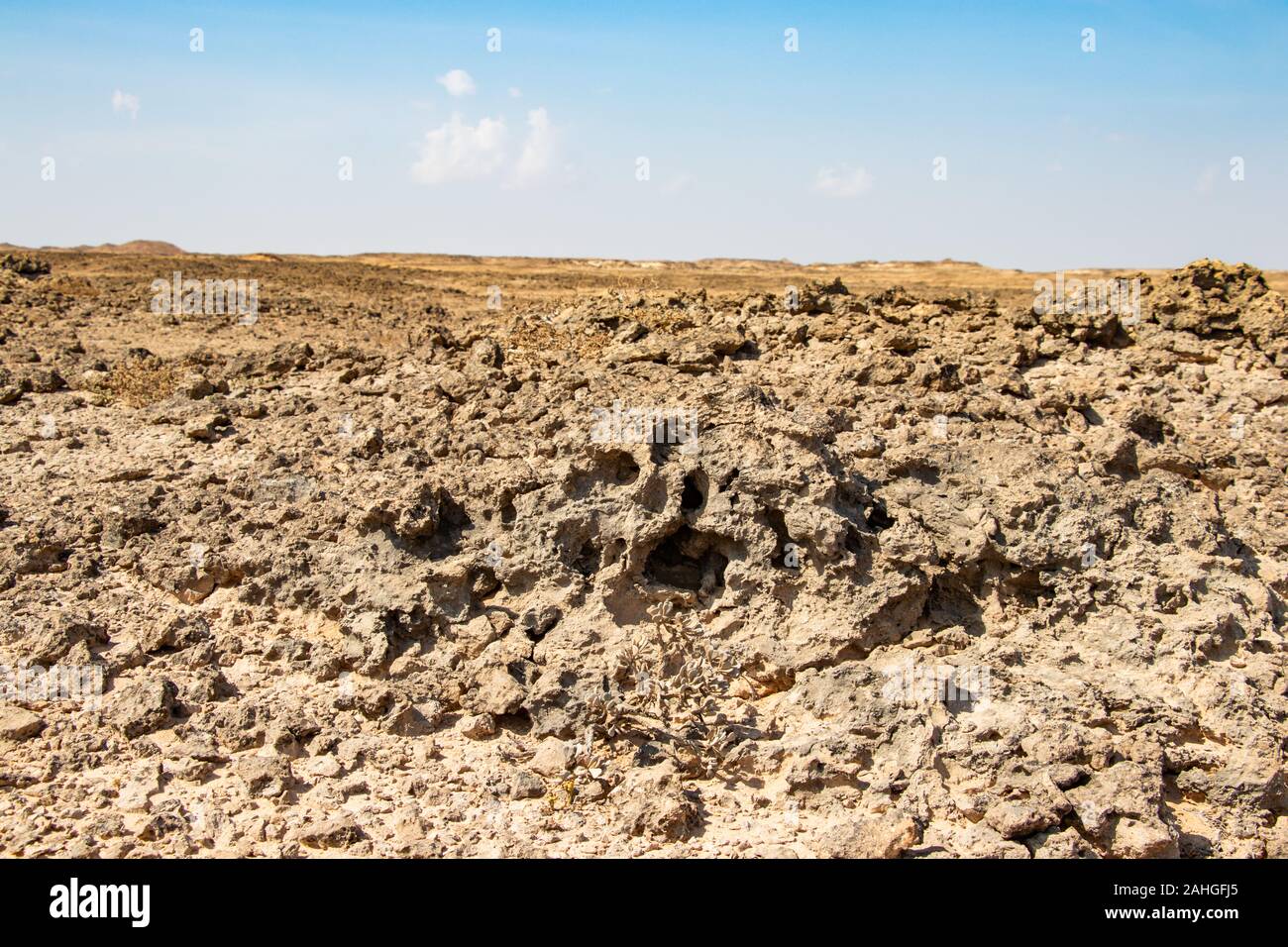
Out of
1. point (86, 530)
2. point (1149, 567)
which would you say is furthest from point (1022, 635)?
point (86, 530)

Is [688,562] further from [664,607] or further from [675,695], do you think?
[675,695]

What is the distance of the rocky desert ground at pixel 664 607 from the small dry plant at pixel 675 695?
0.02 meters

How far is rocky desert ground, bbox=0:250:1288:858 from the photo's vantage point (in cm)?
486

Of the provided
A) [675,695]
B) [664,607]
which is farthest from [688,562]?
[675,695]

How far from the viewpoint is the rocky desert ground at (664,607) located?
4.86m

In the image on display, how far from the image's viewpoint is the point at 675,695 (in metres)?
5.60

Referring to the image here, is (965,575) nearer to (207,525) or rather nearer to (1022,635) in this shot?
(1022,635)

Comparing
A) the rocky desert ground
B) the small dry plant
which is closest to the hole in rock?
the rocky desert ground

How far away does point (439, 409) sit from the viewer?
782 centimetres

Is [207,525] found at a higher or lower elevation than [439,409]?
lower

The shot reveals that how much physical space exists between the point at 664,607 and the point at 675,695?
631 millimetres

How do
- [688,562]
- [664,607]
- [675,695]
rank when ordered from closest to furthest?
[675,695]
[664,607]
[688,562]
